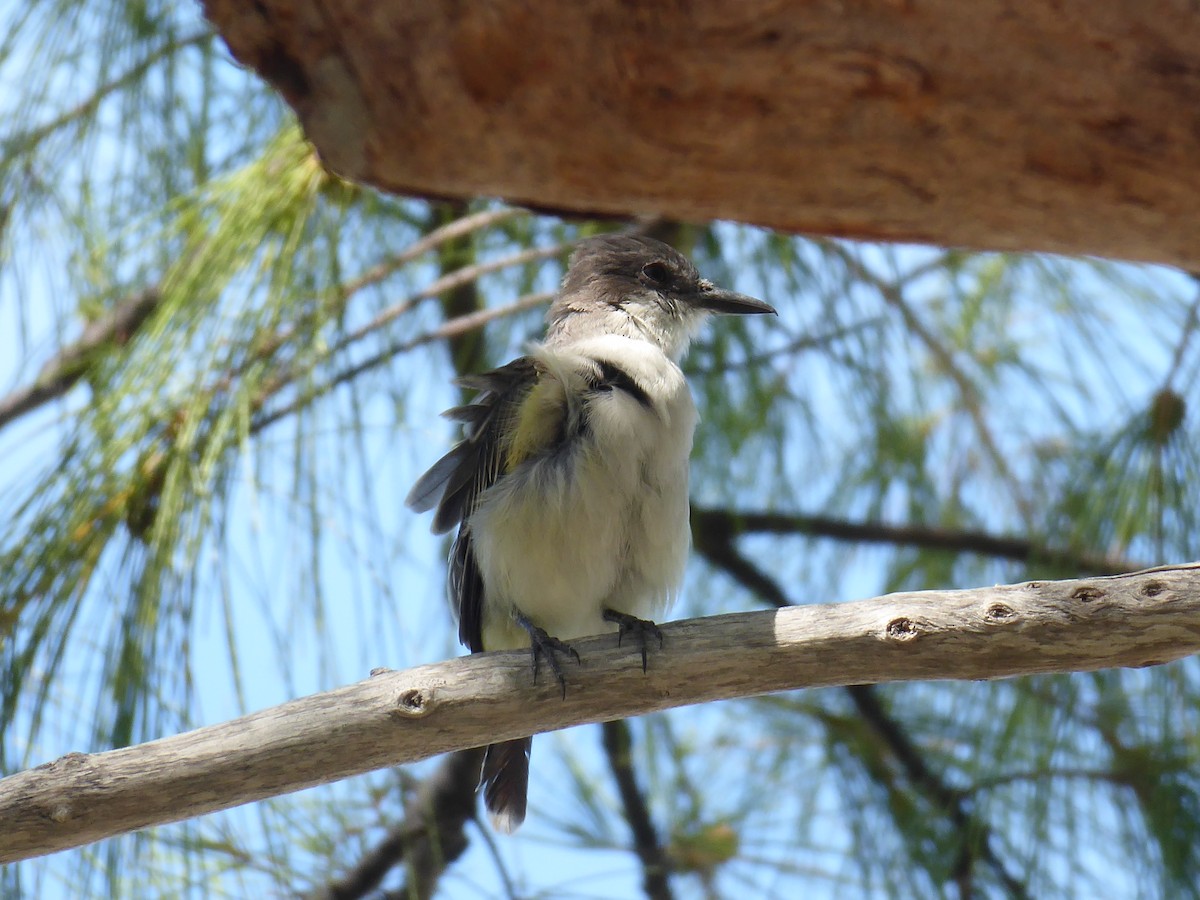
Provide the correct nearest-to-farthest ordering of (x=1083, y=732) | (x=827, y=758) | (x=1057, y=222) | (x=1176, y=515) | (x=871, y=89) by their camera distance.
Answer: (x=871, y=89) < (x=1057, y=222) < (x=1176, y=515) < (x=1083, y=732) < (x=827, y=758)

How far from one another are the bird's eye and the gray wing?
2.42ft

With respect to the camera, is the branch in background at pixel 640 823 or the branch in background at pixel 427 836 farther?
the branch in background at pixel 640 823

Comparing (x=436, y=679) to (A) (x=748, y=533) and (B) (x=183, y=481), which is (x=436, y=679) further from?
(A) (x=748, y=533)

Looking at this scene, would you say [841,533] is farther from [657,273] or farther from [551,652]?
[551,652]

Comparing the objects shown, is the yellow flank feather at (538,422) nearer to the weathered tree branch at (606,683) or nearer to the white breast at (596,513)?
the white breast at (596,513)

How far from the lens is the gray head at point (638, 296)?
371 cm

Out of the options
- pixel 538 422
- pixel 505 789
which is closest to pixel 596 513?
pixel 538 422

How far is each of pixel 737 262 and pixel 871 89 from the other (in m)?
2.26

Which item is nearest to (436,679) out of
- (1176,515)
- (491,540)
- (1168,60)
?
(491,540)

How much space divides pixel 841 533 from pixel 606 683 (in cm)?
210

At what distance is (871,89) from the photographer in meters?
2.25

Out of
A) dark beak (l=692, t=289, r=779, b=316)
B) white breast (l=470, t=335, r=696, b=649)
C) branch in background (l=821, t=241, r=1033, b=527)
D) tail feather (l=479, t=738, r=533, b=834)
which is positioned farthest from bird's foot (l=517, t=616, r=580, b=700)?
branch in background (l=821, t=241, r=1033, b=527)

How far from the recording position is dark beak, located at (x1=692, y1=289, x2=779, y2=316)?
378 centimetres

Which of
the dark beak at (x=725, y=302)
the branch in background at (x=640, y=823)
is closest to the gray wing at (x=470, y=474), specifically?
the dark beak at (x=725, y=302)
